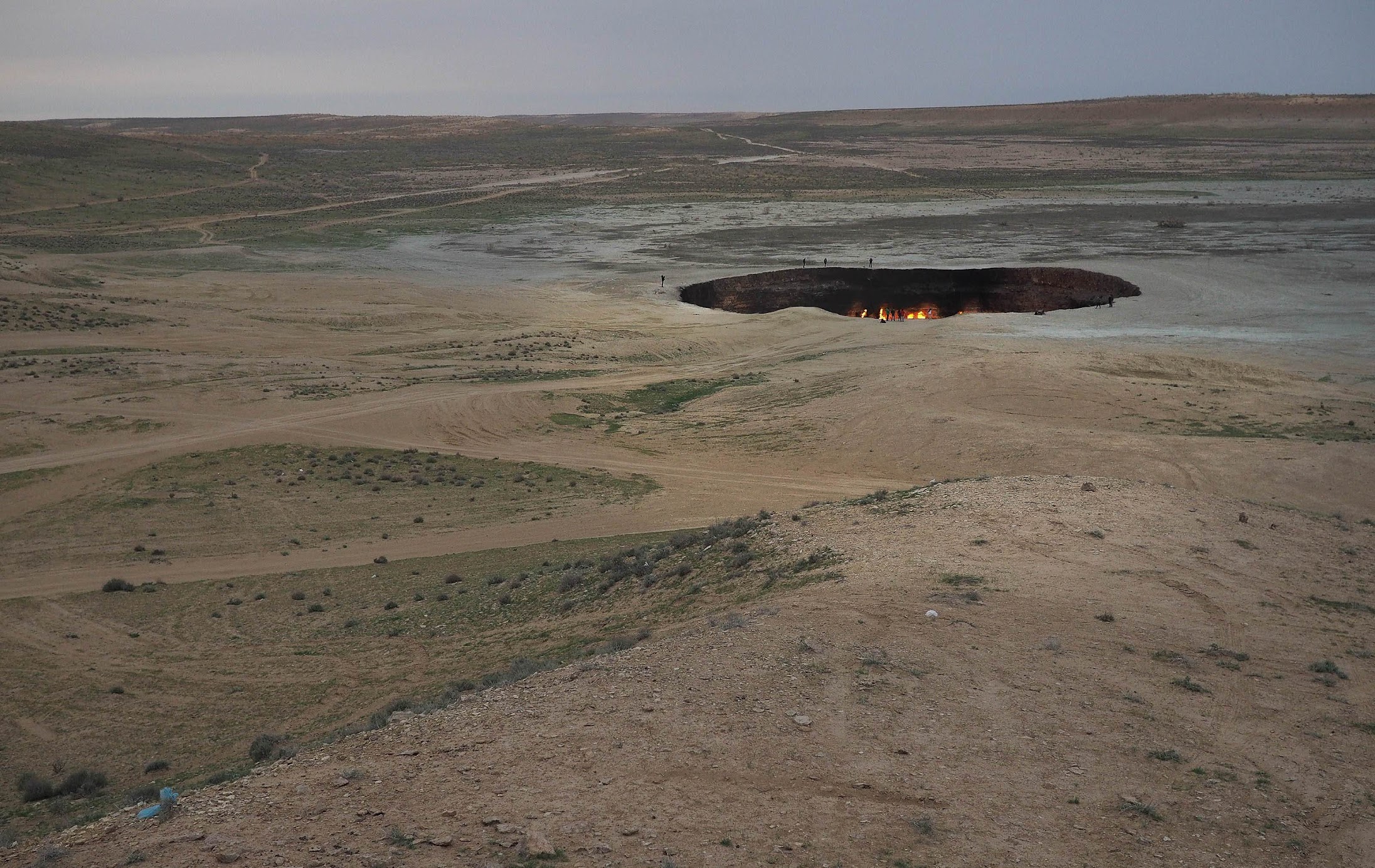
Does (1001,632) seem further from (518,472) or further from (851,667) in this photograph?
(518,472)

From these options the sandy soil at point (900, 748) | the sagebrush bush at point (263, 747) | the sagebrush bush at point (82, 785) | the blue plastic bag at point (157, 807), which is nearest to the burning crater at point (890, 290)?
the sandy soil at point (900, 748)

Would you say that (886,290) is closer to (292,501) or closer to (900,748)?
(292,501)

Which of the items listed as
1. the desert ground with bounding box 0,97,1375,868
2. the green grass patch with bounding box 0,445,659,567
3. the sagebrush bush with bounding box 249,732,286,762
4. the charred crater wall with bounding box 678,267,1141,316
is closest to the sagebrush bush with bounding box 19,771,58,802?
the desert ground with bounding box 0,97,1375,868

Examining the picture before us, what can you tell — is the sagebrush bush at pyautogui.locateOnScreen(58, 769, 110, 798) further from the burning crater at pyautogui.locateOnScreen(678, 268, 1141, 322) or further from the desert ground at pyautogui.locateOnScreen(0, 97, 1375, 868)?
the burning crater at pyautogui.locateOnScreen(678, 268, 1141, 322)

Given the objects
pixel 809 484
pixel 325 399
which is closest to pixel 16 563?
pixel 325 399

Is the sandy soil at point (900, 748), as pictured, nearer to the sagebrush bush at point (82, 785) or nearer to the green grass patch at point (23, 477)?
the sagebrush bush at point (82, 785)

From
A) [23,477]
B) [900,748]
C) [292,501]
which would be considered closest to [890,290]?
[292,501]
